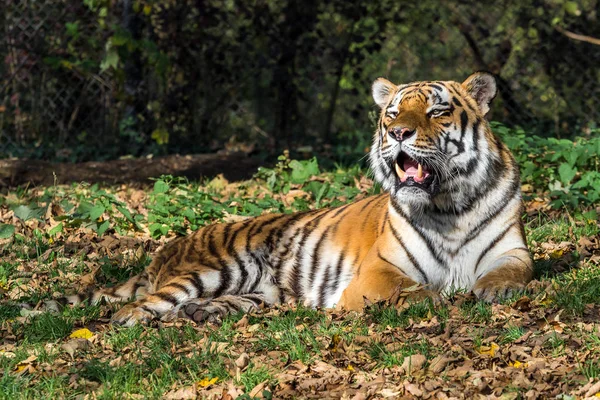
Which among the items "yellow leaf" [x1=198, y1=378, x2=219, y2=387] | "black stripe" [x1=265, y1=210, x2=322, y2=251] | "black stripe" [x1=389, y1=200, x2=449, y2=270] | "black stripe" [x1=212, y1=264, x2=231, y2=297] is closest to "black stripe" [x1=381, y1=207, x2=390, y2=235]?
"black stripe" [x1=389, y1=200, x2=449, y2=270]

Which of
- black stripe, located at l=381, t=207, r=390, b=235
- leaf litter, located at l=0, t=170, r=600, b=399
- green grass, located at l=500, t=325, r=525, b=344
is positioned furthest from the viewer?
black stripe, located at l=381, t=207, r=390, b=235

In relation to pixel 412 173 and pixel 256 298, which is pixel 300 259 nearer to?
pixel 256 298

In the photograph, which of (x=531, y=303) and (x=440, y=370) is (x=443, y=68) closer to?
(x=531, y=303)

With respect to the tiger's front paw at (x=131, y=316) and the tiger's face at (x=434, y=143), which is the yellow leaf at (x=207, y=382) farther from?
the tiger's face at (x=434, y=143)

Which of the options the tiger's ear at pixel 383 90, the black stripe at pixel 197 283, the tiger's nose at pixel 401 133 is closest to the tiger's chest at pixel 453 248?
the tiger's nose at pixel 401 133

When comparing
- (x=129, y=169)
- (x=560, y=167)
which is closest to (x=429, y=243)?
(x=560, y=167)

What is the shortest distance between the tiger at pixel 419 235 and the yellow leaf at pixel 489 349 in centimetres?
61

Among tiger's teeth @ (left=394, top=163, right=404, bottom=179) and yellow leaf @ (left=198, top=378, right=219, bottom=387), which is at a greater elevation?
tiger's teeth @ (left=394, top=163, right=404, bottom=179)

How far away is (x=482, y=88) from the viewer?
4.80 metres

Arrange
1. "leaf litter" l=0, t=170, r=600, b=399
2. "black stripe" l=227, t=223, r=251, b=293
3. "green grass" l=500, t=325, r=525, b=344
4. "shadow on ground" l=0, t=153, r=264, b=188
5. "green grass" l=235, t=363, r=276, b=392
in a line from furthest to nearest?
"shadow on ground" l=0, t=153, r=264, b=188 < "black stripe" l=227, t=223, r=251, b=293 < "green grass" l=500, t=325, r=525, b=344 < "green grass" l=235, t=363, r=276, b=392 < "leaf litter" l=0, t=170, r=600, b=399

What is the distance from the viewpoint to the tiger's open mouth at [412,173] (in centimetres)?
455

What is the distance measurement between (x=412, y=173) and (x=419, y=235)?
13.3 inches

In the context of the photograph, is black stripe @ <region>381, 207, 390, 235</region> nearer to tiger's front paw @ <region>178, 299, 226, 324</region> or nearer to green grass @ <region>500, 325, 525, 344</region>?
tiger's front paw @ <region>178, 299, 226, 324</region>

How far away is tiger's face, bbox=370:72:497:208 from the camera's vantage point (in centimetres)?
449
